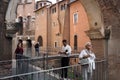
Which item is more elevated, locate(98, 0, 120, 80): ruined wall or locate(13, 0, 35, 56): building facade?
locate(13, 0, 35, 56): building facade

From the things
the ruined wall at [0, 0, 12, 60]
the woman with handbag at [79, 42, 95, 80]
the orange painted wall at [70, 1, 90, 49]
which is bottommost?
the woman with handbag at [79, 42, 95, 80]

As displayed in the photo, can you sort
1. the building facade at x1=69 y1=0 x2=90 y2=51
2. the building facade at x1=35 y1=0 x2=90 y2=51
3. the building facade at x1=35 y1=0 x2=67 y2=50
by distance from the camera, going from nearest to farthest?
the building facade at x1=69 y1=0 x2=90 y2=51 < the building facade at x1=35 y1=0 x2=90 y2=51 < the building facade at x1=35 y1=0 x2=67 y2=50

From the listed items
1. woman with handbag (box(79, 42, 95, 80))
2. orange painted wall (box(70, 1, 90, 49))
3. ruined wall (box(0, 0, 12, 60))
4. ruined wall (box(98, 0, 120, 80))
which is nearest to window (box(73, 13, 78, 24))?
orange painted wall (box(70, 1, 90, 49))

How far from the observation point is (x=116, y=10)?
7.50 m

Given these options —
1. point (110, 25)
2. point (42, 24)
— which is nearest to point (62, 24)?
point (42, 24)

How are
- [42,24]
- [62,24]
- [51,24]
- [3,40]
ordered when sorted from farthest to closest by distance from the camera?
[42,24] < [51,24] < [62,24] < [3,40]

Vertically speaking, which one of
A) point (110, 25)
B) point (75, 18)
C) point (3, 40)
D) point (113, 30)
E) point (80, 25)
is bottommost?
point (3, 40)

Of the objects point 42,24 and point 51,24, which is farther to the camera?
point 42,24

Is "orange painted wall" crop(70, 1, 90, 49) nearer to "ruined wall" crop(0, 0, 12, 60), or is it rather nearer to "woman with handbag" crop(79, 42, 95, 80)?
"ruined wall" crop(0, 0, 12, 60)

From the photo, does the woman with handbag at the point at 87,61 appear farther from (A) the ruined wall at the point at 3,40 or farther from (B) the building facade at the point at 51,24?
(B) the building facade at the point at 51,24

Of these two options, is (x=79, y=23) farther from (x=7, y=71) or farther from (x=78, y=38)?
(x=7, y=71)

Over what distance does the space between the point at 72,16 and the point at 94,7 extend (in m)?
26.3

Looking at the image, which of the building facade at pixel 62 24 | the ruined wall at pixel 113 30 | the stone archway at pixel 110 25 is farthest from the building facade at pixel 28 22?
the ruined wall at pixel 113 30

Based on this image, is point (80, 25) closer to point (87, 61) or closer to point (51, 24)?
point (51, 24)
